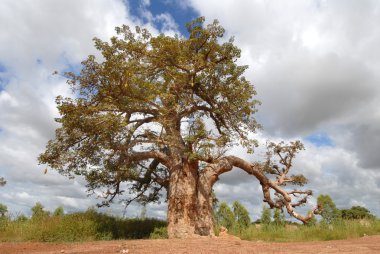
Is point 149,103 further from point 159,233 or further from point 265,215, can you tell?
point 265,215

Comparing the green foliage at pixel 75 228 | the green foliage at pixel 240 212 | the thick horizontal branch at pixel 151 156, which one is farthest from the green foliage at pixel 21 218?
the green foliage at pixel 240 212

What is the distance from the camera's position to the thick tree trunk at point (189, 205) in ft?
48.4

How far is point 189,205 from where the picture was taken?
15055mm

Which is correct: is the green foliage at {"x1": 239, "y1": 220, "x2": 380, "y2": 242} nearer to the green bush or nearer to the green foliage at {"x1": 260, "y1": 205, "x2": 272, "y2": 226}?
the green bush

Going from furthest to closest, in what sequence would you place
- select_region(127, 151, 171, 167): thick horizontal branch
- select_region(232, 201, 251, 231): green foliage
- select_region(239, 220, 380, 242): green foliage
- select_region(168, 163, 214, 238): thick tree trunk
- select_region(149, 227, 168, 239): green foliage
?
select_region(232, 201, 251, 231): green foliage → select_region(127, 151, 171, 167): thick horizontal branch → select_region(149, 227, 168, 239): green foliage → select_region(168, 163, 214, 238): thick tree trunk → select_region(239, 220, 380, 242): green foliage

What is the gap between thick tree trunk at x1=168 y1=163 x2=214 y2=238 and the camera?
14.8m

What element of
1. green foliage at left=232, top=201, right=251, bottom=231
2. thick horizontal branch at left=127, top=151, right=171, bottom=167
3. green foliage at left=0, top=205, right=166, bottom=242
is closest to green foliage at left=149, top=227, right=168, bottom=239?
green foliage at left=0, top=205, right=166, bottom=242

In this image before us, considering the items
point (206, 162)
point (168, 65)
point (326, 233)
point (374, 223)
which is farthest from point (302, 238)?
point (168, 65)

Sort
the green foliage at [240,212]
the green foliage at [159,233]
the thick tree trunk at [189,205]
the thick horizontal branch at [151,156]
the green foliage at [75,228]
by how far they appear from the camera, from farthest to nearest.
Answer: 1. the green foliage at [240,212]
2. the thick horizontal branch at [151,156]
3. the green foliage at [159,233]
4. the thick tree trunk at [189,205]
5. the green foliage at [75,228]

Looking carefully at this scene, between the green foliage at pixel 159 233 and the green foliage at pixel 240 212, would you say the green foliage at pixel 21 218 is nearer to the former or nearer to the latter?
the green foliage at pixel 159 233

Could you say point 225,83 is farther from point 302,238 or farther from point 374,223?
point 374,223

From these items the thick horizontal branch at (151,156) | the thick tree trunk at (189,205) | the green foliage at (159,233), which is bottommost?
the green foliage at (159,233)

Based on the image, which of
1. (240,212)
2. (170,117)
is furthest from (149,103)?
(240,212)

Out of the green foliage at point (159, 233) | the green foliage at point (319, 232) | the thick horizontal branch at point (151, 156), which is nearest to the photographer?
the green foliage at point (319, 232)
